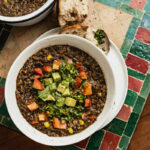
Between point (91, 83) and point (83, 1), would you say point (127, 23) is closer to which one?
point (83, 1)

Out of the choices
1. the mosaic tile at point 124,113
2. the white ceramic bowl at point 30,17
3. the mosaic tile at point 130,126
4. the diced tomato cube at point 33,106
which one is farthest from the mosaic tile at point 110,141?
the white ceramic bowl at point 30,17

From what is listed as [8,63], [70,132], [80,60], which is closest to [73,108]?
[70,132]

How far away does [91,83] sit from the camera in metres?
2.99

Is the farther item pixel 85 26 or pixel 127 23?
pixel 127 23

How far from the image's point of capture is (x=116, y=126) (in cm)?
345

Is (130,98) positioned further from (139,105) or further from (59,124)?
(59,124)

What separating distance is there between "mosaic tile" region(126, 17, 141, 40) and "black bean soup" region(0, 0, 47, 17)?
139 centimetres

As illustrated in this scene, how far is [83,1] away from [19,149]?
8.00 ft

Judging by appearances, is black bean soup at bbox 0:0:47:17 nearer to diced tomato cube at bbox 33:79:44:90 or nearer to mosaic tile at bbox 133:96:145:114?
diced tomato cube at bbox 33:79:44:90

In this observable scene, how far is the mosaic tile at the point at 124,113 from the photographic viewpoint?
345 cm

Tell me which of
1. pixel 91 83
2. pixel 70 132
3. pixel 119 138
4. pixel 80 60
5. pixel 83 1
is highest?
pixel 83 1

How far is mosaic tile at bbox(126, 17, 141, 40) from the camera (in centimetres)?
351

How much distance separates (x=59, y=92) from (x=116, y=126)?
1148 millimetres

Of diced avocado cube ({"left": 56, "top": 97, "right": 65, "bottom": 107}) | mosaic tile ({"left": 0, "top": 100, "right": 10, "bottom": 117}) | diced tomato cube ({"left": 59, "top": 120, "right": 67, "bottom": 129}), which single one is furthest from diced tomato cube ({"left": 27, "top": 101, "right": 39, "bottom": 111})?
mosaic tile ({"left": 0, "top": 100, "right": 10, "bottom": 117})
